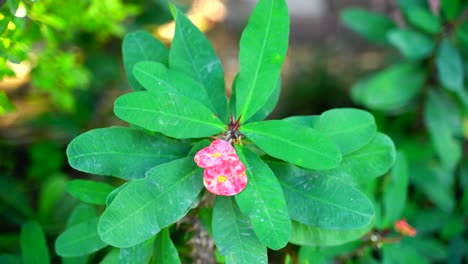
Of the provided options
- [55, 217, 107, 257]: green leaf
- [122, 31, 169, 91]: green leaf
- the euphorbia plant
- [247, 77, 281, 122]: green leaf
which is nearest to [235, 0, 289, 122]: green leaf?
the euphorbia plant

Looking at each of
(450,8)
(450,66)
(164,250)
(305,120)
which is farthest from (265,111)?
(450,8)

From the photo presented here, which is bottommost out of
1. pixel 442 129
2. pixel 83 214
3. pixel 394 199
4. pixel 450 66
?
pixel 442 129

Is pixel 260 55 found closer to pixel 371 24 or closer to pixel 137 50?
pixel 137 50

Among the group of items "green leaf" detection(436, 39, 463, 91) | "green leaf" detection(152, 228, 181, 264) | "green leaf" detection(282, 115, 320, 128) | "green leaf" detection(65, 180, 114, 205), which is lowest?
"green leaf" detection(436, 39, 463, 91)

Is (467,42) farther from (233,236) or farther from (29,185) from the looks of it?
(29,185)

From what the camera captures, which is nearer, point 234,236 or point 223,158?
point 223,158

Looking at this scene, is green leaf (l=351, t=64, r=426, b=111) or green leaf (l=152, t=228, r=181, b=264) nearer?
green leaf (l=152, t=228, r=181, b=264)

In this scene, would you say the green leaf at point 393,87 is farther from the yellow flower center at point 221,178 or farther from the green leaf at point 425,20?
the yellow flower center at point 221,178

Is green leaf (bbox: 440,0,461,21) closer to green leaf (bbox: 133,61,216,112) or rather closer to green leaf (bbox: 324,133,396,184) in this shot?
green leaf (bbox: 324,133,396,184)
